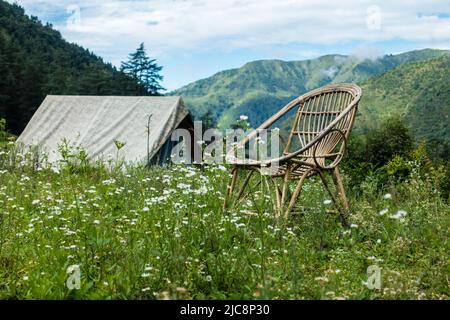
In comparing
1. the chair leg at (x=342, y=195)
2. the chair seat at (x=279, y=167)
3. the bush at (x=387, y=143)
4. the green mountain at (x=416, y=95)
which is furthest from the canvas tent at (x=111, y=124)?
the green mountain at (x=416, y=95)

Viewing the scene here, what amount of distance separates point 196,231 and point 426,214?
2162 millimetres

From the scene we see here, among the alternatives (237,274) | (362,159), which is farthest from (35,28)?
(237,274)

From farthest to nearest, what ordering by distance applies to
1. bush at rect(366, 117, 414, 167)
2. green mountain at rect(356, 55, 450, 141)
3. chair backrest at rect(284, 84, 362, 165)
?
green mountain at rect(356, 55, 450, 141)
bush at rect(366, 117, 414, 167)
chair backrest at rect(284, 84, 362, 165)

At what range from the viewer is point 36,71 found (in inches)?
1533

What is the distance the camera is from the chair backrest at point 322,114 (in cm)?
522

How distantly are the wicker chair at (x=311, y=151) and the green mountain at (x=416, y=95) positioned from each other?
119 ft

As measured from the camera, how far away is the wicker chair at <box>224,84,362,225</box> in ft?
14.8

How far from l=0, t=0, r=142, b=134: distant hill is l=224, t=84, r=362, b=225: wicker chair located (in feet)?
94.6

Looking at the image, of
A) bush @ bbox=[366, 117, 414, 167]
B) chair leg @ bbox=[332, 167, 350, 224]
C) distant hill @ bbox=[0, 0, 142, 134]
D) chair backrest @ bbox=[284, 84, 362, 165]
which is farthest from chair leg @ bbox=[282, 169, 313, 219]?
distant hill @ bbox=[0, 0, 142, 134]

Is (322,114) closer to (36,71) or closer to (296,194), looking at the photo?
(296,194)

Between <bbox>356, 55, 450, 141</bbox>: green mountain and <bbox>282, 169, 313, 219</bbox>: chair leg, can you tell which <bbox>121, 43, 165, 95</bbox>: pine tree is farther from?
<bbox>282, 169, 313, 219</bbox>: chair leg

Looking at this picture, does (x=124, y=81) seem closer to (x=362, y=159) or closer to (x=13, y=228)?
(x=362, y=159)

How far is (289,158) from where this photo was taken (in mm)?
4441

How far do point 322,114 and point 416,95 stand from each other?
50.3 meters
